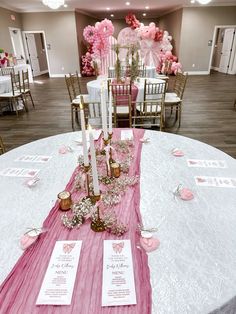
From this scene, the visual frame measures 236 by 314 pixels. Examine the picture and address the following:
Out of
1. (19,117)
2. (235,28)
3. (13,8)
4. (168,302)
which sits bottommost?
(19,117)

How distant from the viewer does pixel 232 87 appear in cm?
720

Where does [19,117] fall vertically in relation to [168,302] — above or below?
below

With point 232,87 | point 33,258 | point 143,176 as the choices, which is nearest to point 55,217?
point 33,258

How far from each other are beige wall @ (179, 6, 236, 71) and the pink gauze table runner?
10154 mm

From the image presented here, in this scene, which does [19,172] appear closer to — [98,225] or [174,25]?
[98,225]

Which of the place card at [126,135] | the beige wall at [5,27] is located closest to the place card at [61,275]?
the place card at [126,135]

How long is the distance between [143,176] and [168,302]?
692 millimetres

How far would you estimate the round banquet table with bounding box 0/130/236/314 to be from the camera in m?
0.71

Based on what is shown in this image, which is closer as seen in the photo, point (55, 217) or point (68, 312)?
point (68, 312)

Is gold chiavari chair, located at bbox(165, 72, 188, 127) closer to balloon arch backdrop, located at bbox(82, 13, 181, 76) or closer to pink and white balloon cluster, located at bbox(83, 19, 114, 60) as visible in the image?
balloon arch backdrop, located at bbox(82, 13, 181, 76)

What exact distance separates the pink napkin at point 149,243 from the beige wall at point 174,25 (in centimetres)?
1039

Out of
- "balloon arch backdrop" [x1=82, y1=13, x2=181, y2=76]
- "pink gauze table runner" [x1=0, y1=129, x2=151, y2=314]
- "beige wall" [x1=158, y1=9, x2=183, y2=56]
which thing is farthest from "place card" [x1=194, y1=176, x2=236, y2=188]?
"beige wall" [x1=158, y1=9, x2=183, y2=56]

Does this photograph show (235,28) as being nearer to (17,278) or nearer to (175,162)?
(175,162)

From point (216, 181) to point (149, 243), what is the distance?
575 mm
